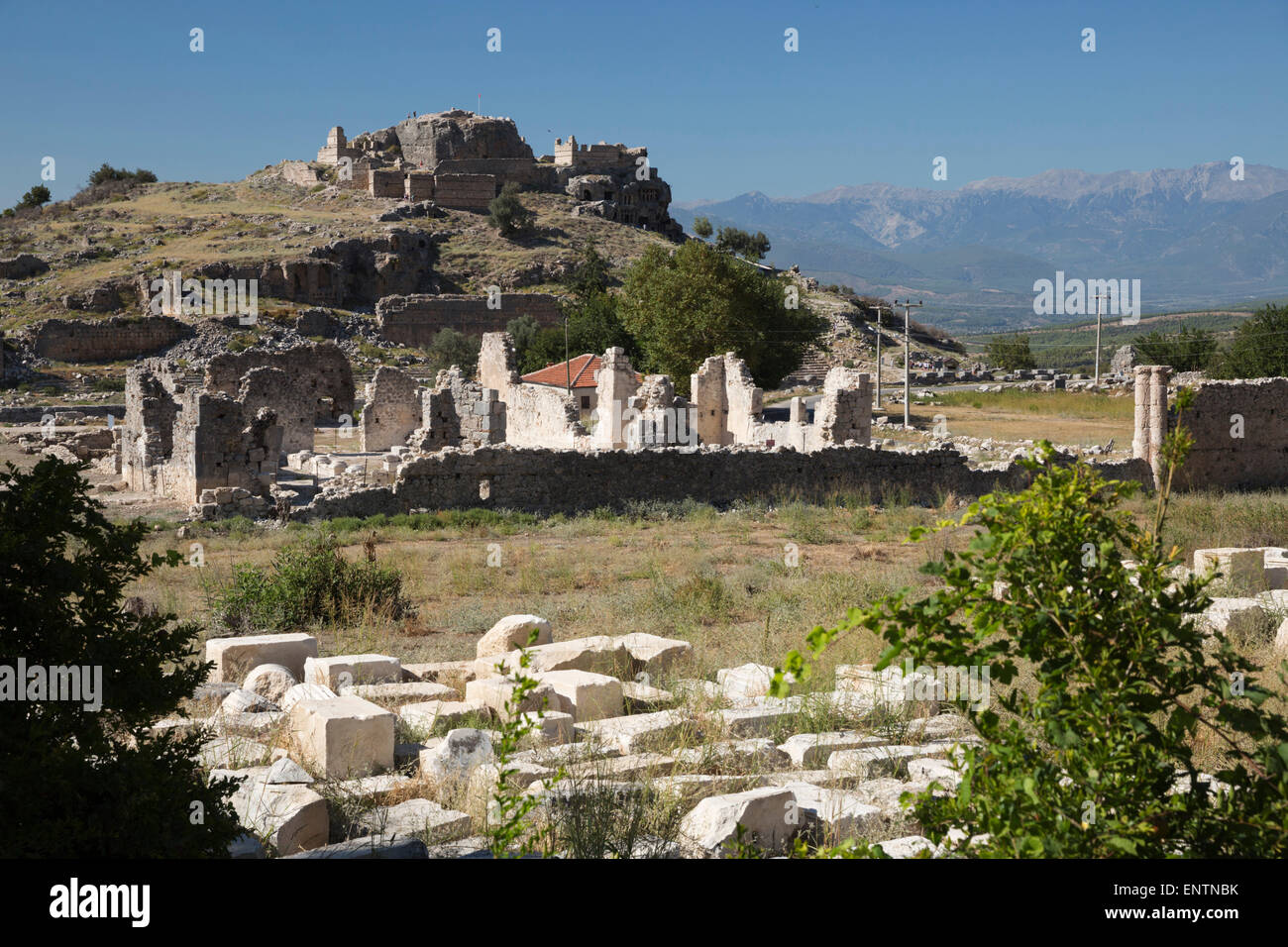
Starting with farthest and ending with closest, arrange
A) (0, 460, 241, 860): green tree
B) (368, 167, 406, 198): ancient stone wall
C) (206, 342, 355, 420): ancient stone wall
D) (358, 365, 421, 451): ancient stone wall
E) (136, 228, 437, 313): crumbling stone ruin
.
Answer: (368, 167, 406, 198): ancient stone wall, (136, 228, 437, 313): crumbling stone ruin, (358, 365, 421, 451): ancient stone wall, (206, 342, 355, 420): ancient stone wall, (0, 460, 241, 860): green tree

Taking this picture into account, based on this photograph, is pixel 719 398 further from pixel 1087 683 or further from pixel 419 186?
pixel 419 186

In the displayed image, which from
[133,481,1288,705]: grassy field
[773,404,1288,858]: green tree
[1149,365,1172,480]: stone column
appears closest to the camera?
[773,404,1288,858]: green tree

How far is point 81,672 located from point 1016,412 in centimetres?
4156

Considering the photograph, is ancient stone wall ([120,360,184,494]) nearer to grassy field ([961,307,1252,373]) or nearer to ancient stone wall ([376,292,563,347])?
ancient stone wall ([376,292,563,347])

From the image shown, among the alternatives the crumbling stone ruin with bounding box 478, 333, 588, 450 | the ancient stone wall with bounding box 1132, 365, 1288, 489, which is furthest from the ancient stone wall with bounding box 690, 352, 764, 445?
the ancient stone wall with bounding box 1132, 365, 1288, 489

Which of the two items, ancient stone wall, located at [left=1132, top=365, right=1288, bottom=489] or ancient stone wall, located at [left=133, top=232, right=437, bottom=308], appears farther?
ancient stone wall, located at [left=133, top=232, right=437, bottom=308]

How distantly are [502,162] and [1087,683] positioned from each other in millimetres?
101342

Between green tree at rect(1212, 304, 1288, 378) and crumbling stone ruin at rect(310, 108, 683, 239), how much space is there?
59.4 m

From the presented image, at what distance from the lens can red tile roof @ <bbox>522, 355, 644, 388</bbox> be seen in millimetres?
36322

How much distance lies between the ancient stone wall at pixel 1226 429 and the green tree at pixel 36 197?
89.6 metres

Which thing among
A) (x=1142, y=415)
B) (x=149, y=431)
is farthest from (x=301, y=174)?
(x=1142, y=415)

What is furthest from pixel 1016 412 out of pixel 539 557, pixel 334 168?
pixel 334 168
